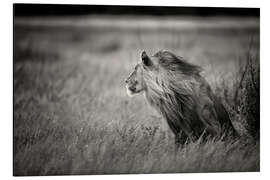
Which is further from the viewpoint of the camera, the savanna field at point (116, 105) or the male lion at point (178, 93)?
the savanna field at point (116, 105)

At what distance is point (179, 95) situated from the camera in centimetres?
427

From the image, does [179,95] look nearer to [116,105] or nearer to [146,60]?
[146,60]

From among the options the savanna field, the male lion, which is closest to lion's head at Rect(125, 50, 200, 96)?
the male lion

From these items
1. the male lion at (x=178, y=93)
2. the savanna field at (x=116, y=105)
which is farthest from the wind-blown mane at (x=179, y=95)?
the savanna field at (x=116, y=105)

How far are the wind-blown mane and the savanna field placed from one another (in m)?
0.25

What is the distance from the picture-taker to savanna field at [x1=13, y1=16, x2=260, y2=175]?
4457mm

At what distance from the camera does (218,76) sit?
499 centimetres

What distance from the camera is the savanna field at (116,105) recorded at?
4.46m

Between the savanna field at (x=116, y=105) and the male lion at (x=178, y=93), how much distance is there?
0.74ft

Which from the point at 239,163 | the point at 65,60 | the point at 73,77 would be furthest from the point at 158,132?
the point at 65,60

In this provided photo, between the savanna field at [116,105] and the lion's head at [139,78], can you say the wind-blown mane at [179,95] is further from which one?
the savanna field at [116,105]

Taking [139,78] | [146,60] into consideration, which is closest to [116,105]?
[139,78]

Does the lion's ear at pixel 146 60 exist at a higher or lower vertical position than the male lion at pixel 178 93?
higher

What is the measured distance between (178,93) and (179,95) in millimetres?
22
